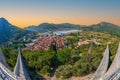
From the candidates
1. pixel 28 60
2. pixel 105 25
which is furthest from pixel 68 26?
pixel 28 60

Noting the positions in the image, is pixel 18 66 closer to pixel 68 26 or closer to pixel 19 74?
pixel 19 74

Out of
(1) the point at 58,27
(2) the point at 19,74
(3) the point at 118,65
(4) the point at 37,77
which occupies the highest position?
(3) the point at 118,65

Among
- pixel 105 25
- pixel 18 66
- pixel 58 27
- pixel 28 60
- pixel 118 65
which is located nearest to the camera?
pixel 118 65

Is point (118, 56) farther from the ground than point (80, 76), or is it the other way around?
point (118, 56)

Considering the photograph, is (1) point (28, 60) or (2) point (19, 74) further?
(1) point (28, 60)

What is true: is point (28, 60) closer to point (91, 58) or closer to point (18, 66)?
point (91, 58)

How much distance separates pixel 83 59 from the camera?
19781 millimetres

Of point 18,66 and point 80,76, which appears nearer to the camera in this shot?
point 18,66

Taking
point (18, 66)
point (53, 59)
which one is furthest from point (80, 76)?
point (18, 66)

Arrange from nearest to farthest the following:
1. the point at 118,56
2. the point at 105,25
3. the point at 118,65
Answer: the point at 118,65 → the point at 118,56 → the point at 105,25

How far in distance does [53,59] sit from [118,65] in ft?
30.8

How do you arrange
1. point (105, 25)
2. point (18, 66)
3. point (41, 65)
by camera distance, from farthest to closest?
point (105, 25) → point (41, 65) → point (18, 66)

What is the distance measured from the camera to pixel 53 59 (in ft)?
67.8

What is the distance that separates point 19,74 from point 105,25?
285 feet
